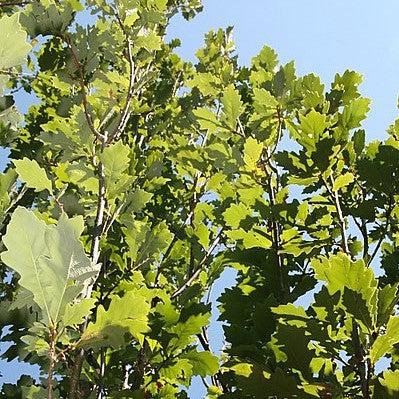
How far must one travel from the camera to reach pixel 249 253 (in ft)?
7.68

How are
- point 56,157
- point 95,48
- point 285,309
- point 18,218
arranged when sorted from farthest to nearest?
point 56,157 → point 95,48 → point 285,309 → point 18,218

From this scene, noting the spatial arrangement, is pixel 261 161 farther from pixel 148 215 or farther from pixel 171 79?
pixel 171 79

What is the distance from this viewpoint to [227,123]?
2586 millimetres

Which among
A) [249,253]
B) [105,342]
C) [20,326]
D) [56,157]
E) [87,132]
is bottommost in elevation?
[105,342]

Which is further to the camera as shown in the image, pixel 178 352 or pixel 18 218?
pixel 178 352

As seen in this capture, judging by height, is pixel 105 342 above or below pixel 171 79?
below

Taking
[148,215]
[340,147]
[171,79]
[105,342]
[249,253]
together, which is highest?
[171,79]

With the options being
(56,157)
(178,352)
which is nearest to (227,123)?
(178,352)

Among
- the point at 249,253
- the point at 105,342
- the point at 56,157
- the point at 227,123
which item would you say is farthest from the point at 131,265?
the point at 56,157

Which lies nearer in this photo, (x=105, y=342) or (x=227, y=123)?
(x=105, y=342)

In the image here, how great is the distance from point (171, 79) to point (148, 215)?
2.51 metres

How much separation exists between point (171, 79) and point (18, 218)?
5046 millimetres

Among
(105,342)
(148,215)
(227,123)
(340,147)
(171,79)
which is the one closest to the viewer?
(105,342)

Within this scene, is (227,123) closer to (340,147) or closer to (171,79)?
(340,147)
